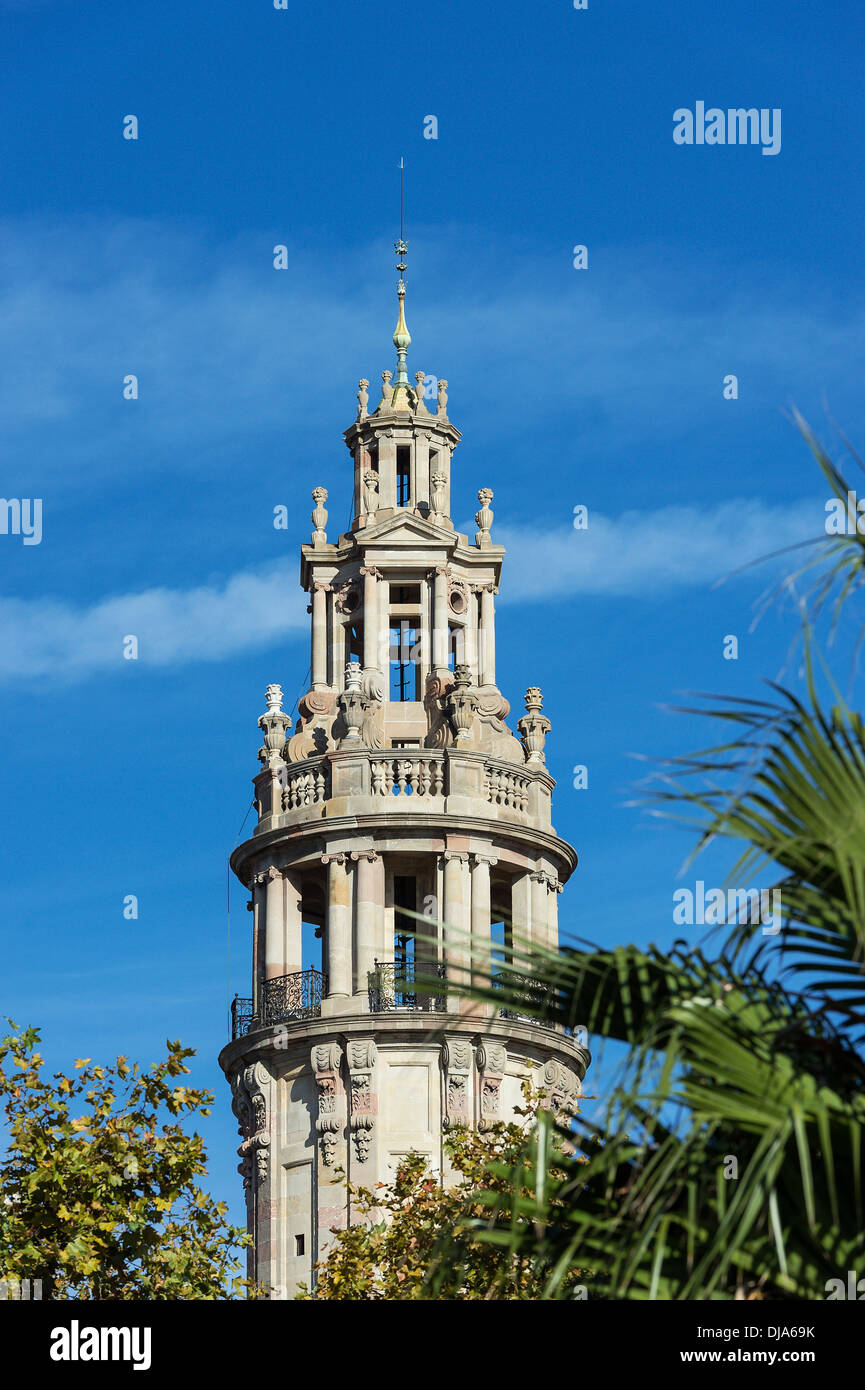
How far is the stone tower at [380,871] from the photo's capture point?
58250mm

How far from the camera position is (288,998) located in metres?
60.5

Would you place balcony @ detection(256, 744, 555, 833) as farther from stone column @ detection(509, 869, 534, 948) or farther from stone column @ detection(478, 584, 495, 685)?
stone column @ detection(478, 584, 495, 685)

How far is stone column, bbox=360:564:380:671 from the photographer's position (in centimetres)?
6425

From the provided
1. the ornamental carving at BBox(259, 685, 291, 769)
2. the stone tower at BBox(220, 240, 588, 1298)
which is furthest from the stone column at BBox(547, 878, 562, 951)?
the ornamental carving at BBox(259, 685, 291, 769)

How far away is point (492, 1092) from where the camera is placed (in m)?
58.8

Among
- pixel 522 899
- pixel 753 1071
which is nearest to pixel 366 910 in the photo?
pixel 522 899

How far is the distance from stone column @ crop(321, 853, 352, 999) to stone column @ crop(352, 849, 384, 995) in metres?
0.22

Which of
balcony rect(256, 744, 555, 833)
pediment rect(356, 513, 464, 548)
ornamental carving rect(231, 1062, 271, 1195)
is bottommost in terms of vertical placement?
ornamental carving rect(231, 1062, 271, 1195)

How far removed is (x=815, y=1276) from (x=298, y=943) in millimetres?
49628

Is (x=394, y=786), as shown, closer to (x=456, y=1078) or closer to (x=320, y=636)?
(x=320, y=636)

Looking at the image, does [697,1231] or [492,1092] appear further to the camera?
[492,1092]

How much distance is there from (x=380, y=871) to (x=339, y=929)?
5.54 ft
